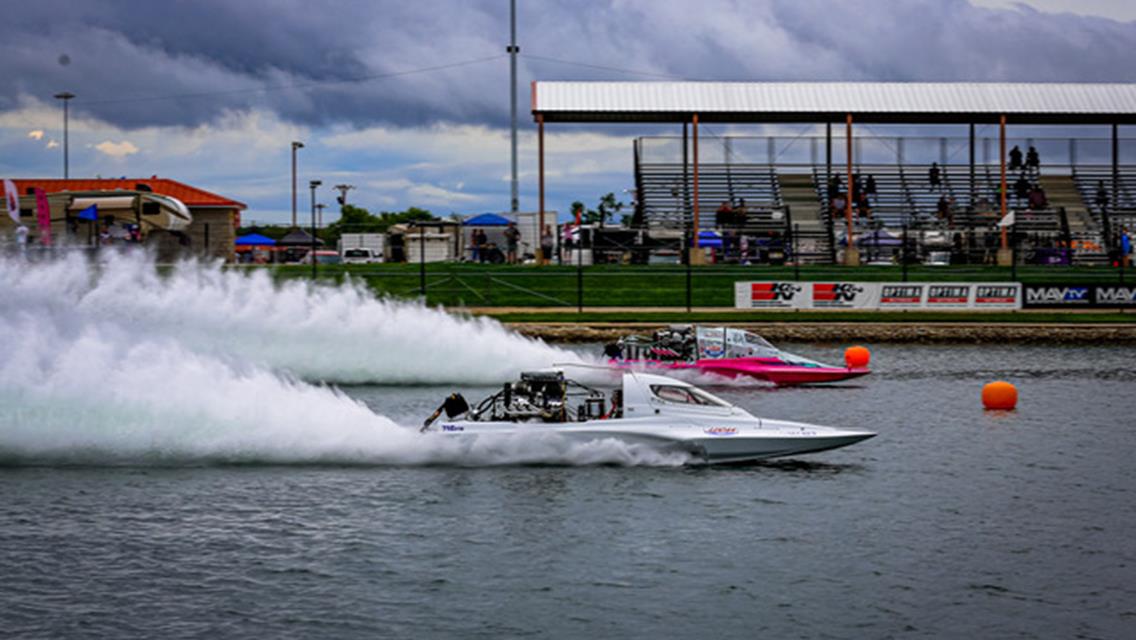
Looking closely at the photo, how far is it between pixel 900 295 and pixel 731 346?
708 inches

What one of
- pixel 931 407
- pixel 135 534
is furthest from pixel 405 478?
pixel 931 407

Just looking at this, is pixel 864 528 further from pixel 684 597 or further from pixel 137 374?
pixel 137 374

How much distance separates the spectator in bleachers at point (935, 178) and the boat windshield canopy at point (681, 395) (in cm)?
5598

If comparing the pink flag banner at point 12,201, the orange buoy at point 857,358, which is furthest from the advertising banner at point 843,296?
the pink flag banner at point 12,201

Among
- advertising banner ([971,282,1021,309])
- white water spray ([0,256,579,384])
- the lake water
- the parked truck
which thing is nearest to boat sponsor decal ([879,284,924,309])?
advertising banner ([971,282,1021,309])

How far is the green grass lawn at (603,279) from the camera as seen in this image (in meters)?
53.2

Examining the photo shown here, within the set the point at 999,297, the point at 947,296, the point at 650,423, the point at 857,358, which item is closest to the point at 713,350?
the point at 857,358

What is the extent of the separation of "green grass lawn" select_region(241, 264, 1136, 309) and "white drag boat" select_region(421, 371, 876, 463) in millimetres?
27359

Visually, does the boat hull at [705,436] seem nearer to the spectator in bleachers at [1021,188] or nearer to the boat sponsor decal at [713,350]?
the boat sponsor decal at [713,350]

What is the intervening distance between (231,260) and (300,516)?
53610mm

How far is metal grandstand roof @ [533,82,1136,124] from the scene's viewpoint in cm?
6769

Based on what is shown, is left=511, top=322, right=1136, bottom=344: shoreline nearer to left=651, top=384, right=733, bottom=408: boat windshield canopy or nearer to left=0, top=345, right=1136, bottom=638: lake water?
left=0, top=345, right=1136, bottom=638: lake water

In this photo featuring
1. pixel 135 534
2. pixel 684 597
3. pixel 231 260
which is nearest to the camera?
pixel 684 597

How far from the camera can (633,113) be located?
67312mm
